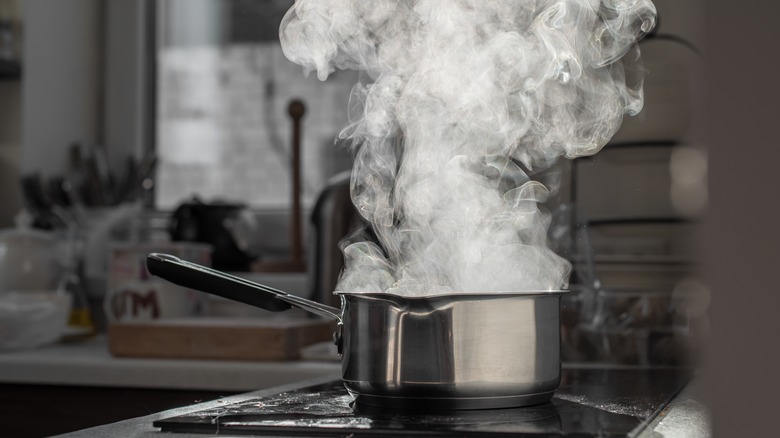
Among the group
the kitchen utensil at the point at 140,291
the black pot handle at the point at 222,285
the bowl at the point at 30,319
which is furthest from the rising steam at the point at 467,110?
the bowl at the point at 30,319

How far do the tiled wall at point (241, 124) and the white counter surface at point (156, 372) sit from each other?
96cm

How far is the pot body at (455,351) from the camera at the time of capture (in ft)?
2.33

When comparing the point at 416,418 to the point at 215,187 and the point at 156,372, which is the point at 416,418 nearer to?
the point at 156,372

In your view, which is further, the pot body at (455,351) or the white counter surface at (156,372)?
the white counter surface at (156,372)

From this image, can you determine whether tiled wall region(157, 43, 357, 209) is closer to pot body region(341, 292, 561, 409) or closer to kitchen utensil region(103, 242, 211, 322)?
kitchen utensil region(103, 242, 211, 322)

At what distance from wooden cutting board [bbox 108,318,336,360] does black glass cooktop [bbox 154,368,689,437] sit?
536 millimetres

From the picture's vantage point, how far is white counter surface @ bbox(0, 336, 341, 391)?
1.32m

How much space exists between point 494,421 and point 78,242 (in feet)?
4.77

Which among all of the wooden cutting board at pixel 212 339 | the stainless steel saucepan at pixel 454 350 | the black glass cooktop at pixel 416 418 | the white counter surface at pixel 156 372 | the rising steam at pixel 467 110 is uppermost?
the rising steam at pixel 467 110

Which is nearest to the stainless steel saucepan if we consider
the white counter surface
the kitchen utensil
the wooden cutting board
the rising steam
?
the rising steam

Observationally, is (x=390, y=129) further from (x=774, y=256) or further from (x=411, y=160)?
(x=774, y=256)

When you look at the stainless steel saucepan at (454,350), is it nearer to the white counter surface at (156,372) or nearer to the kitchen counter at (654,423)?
the kitchen counter at (654,423)

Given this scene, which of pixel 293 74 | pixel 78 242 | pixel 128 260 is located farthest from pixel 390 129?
pixel 293 74

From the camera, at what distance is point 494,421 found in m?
0.67
